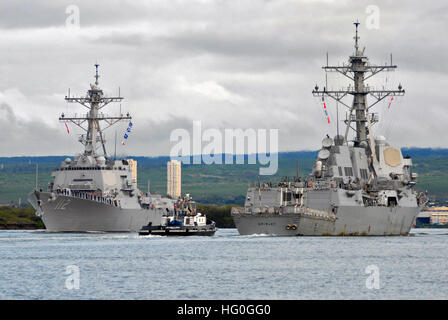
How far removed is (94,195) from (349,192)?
34.7 m

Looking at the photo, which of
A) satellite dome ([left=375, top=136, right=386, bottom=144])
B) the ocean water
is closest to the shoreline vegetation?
satellite dome ([left=375, top=136, right=386, bottom=144])

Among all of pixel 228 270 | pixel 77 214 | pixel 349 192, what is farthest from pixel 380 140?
pixel 228 270

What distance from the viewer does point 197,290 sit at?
42.2 meters

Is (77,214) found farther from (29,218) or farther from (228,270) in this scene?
(29,218)

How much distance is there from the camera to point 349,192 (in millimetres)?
81375

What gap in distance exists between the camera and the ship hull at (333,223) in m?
77.9

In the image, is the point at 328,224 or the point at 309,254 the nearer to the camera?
the point at 309,254

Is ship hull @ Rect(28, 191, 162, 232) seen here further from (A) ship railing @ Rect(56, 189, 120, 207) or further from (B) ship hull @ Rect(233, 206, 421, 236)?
(B) ship hull @ Rect(233, 206, 421, 236)

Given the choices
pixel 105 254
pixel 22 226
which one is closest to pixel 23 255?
pixel 105 254

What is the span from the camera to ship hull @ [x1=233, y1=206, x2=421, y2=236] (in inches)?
3066
